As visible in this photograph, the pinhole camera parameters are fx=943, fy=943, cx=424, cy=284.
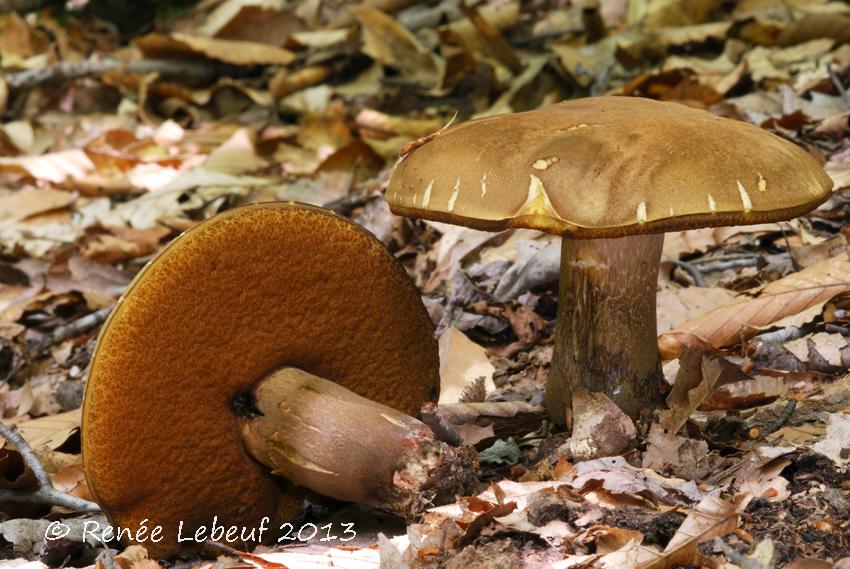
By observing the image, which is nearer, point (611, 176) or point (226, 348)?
point (611, 176)

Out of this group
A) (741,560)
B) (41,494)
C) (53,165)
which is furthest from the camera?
(53,165)

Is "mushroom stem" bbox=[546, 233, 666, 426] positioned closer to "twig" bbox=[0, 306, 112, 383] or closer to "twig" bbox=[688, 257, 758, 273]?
"twig" bbox=[688, 257, 758, 273]

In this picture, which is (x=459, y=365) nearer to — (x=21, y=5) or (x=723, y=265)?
(x=723, y=265)

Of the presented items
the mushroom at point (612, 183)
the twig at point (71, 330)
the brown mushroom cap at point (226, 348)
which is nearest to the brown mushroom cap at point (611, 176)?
the mushroom at point (612, 183)

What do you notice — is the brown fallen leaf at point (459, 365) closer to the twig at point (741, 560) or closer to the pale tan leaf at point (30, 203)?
the twig at point (741, 560)

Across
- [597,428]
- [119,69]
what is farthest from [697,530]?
[119,69]

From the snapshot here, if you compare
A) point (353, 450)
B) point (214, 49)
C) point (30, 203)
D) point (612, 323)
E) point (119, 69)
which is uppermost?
point (612, 323)
